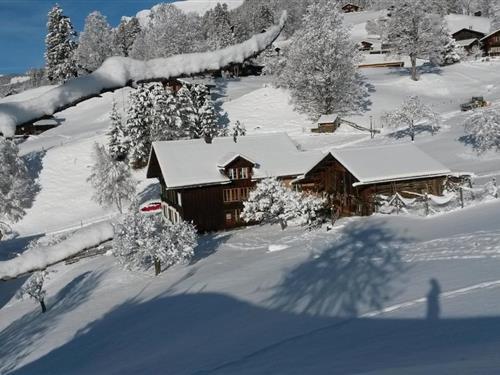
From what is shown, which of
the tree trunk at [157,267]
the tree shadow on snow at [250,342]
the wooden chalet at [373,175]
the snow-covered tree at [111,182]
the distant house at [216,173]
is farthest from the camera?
the snow-covered tree at [111,182]

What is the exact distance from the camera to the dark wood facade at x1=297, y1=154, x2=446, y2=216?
32.4 metres

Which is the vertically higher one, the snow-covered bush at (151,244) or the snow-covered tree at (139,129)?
the snow-covered tree at (139,129)

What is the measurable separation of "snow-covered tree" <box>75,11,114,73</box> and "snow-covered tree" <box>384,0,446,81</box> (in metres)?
63.3

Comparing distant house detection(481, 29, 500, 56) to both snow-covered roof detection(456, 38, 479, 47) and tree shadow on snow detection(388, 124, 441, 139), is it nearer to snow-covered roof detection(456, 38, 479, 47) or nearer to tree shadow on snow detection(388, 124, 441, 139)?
snow-covered roof detection(456, 38, 479, 47)

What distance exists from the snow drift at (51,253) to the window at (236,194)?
3879 centimetres

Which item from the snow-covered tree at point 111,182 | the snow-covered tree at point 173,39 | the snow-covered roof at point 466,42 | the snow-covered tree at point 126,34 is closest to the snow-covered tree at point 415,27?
the snow-covered roof at point 466,42

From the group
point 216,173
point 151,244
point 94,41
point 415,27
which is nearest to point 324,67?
point 415,27

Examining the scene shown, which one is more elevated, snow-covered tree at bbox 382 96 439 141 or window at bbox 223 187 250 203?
snow-covered tree at bbox 382 96 439 141

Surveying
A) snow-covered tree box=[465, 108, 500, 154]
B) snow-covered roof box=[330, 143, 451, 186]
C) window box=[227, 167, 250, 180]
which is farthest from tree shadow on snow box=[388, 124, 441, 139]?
window box=[227, 167, 250, 180]

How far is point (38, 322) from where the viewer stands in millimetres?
26578

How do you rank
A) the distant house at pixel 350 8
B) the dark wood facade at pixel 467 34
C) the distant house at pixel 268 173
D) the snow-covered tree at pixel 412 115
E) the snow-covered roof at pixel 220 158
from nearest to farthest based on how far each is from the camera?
the distant house at pixel 268 173 < the snow-covered roof at pixel 220 158 < the snow-covered tree at pixel 412 115 < the dark wood facade at pixel 467 34 < the distant house at pixel 350 8

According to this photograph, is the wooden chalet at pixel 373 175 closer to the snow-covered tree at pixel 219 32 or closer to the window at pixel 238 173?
the window at pixel 238 173

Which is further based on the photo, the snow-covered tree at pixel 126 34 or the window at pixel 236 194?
the snow-covered tree at pixel 126 34

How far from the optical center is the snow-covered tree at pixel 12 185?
5653 centimetres
